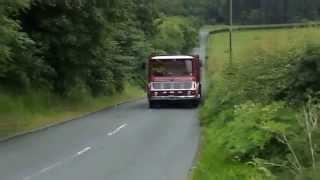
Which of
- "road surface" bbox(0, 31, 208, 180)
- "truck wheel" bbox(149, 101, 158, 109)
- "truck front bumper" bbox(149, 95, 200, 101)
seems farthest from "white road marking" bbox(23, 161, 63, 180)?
"truck wheel" bbox(149, 101, 158, 109)

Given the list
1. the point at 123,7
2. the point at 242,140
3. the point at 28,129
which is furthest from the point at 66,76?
the point at 242,140

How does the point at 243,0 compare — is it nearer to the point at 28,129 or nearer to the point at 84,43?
the point at 84,43

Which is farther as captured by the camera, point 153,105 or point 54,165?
point 153,105

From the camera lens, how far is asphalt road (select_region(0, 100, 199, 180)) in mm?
16250

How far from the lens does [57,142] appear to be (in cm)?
2373

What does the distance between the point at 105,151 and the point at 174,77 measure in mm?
21679

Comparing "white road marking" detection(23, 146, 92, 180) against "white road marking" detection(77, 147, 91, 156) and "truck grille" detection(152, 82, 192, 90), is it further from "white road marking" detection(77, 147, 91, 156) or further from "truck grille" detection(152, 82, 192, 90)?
"truck grille" detection(152, 82, 192, 90)

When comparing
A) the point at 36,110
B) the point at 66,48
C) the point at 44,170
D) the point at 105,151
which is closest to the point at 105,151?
the point at 105,151

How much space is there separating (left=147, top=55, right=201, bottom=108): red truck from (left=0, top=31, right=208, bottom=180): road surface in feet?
30.1

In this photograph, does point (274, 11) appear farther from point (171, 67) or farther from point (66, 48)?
point (66, 48)

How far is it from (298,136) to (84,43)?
2712cm

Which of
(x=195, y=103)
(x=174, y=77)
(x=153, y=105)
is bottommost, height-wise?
(x=153, y=105)

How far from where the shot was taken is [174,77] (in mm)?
42250

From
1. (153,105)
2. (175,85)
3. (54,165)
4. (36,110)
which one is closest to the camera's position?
(54,165)
